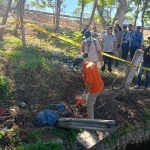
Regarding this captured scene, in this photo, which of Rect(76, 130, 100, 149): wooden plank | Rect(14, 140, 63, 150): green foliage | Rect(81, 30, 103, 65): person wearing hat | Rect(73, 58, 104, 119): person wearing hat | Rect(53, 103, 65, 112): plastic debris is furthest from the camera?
Rect(81, 30, 103, 65): person wearing hat

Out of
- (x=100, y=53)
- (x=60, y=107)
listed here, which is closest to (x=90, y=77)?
(x=60, y=107)

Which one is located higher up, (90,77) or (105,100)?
(90,77)

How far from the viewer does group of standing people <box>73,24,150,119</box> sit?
4582mm

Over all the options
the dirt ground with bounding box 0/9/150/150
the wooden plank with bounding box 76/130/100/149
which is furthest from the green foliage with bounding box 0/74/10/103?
the wooden plank with bounding box 76/130/100/149

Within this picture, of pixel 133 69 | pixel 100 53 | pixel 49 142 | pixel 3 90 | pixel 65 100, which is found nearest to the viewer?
pixel 49 142

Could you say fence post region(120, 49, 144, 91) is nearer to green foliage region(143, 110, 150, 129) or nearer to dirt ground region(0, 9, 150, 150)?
dirt ground region(0, 9, 150, 150)

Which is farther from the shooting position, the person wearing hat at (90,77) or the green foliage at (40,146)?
the person wearing hat at (90,77)

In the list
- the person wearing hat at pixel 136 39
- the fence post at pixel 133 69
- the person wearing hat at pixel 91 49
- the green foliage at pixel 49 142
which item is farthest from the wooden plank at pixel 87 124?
the person wearing hat at pixel 136 39

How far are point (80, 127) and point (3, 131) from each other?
1.52m

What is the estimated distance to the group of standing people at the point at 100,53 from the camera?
458 cm

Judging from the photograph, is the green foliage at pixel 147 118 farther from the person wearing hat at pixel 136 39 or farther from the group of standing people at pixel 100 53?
the person wearing hat at pixel 136 39

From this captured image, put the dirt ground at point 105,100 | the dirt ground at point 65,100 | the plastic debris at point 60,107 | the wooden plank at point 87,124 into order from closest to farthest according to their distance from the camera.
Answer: the wooden plank at point 87,124 < the dirt ground at point 65,100 < the plastic debris at point 60,107 < the dirt ground at point 105,100

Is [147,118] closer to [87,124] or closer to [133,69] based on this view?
[133,69]

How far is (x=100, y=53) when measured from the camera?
6234 mm
